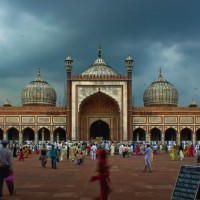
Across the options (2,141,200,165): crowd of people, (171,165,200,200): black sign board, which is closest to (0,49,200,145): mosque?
(2,141,200,165): crowd of people

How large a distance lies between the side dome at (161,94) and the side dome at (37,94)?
1214 centimetres

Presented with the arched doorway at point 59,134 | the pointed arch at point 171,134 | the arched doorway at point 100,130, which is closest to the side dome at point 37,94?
the arched doorway at point 59,134

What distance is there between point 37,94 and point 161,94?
1531 centimetres

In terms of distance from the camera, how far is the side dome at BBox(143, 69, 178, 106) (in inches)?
2067

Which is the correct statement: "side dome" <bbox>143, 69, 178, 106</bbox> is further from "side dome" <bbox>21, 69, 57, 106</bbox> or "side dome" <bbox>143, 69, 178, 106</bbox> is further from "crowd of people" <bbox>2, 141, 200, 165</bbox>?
"crowd of people" <bbox>2, 141, 200, 165</bbox>

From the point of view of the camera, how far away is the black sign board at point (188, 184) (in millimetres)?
6730

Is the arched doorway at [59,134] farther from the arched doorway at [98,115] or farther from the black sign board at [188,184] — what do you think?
the black sign board at [188,184]

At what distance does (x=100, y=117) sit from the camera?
1826 inches

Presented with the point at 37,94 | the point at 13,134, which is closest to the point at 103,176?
the point at 13,134

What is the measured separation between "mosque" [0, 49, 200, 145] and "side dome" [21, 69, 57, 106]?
495 centimetres

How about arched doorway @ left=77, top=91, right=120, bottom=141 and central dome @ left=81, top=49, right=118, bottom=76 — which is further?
central dome @ left=81, top=49, right=118, bottom=76

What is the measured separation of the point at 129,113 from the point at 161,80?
1225cm

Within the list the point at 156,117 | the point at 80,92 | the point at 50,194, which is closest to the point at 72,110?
the point at 80,92

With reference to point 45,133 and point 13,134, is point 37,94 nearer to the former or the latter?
point 13,134
